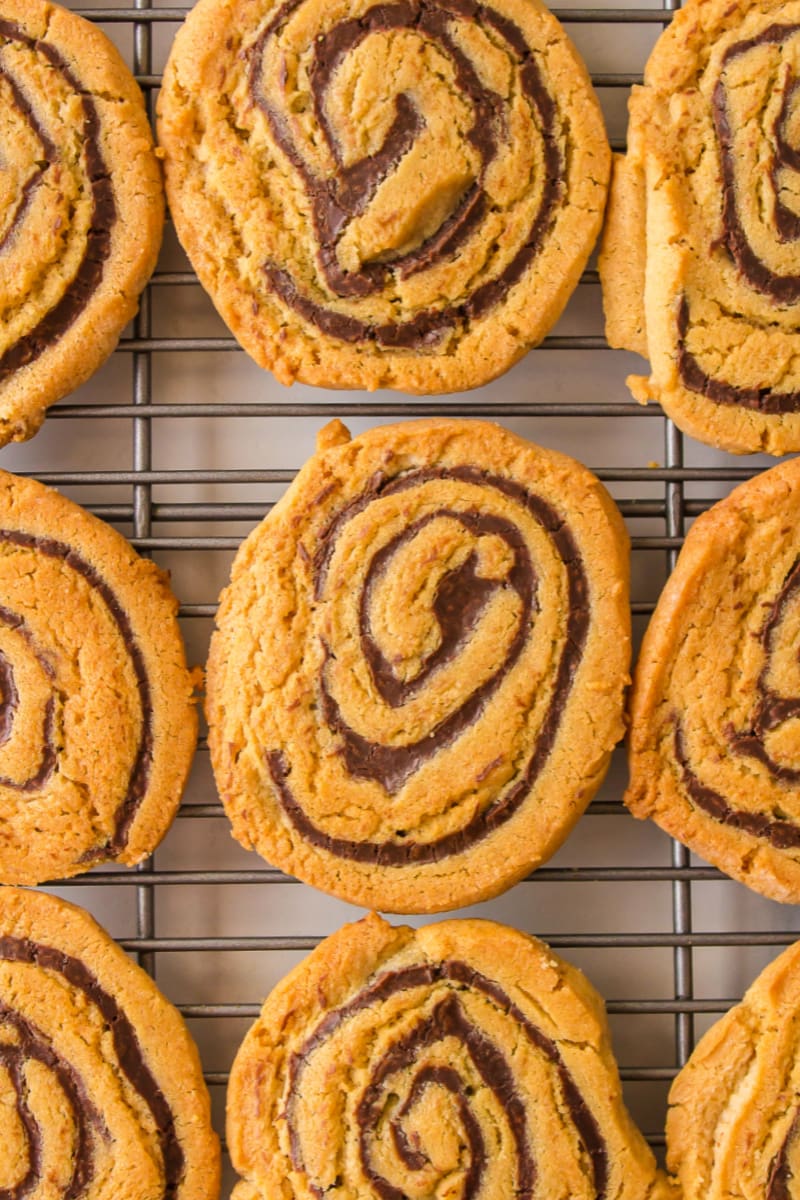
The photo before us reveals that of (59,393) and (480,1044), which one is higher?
(59,393)

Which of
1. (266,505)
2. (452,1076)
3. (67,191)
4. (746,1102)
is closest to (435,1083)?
(452,1076)

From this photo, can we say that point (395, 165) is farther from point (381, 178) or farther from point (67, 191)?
point (67, 191)

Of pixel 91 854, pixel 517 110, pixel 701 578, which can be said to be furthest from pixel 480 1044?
pixel 517 110

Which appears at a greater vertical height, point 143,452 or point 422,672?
point 143,452

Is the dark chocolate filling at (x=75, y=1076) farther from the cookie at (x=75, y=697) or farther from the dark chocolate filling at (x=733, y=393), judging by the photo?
the dark chocolate filling at (x=733, y=393)

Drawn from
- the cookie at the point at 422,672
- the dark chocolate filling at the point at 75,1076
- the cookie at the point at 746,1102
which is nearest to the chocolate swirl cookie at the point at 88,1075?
the dark chocolate filling at the point at 75,1076

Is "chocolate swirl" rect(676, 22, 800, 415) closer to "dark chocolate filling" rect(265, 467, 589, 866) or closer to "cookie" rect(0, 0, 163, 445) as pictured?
"dark chocolate filling" rect(265, 467, 589, 866)

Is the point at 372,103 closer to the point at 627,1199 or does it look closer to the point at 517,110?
the point at 517,110
